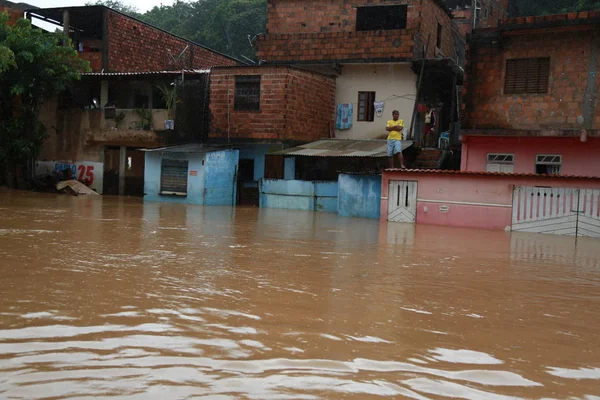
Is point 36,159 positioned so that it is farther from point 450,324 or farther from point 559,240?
point 450,324

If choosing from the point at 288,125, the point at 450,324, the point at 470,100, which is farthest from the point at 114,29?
the point at 450,324

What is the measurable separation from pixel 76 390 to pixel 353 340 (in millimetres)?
1904

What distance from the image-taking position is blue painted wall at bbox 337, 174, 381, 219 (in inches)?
A: 768

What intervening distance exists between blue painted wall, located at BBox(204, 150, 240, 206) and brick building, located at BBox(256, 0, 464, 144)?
183 inches

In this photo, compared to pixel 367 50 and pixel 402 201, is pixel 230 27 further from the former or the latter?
pixel 402 201

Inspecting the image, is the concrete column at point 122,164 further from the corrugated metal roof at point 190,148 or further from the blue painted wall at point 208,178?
the corrugated metal roof at point 190,148

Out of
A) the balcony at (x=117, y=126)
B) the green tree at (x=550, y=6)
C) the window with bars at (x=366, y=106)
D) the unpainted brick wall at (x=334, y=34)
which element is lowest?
the balcony at (x=117, y=126)

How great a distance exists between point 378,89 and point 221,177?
7018mm

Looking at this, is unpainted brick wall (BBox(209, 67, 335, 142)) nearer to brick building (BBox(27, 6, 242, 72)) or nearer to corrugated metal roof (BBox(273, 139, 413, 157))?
corrugated metal roof (BBox(273, 139, 413, 157))

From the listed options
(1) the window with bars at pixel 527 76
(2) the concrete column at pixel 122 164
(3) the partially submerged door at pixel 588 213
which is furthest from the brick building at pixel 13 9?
(3) the partially submerged door at pixel 588 213

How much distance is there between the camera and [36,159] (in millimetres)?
27125

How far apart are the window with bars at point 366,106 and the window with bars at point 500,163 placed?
5714 millimetres

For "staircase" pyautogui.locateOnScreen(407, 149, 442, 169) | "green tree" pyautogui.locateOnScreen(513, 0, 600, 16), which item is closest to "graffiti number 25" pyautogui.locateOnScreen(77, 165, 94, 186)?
"staircase" pyautogui.locateOnScreen(407, 149, 442, 169)

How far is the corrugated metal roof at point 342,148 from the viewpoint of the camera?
20.6 metres
